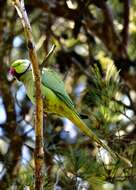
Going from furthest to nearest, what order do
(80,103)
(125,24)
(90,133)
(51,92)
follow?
(125,24), (80,103), (51,92), (90,133)

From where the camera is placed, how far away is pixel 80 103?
2480mm

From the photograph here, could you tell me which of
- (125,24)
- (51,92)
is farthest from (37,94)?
(125,24)

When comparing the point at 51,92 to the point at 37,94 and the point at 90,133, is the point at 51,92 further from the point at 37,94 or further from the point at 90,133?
the point at 37,94

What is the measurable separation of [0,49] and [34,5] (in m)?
0.32

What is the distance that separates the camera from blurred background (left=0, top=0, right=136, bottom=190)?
6.11 feet

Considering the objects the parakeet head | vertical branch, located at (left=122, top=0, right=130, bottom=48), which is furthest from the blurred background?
the parakeet head

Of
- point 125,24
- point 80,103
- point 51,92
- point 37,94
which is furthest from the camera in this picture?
point 125,24

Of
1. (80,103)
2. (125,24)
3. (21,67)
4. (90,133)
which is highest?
(125,24)

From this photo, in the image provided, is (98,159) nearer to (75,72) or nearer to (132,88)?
(132,88)

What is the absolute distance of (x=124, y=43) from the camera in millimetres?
2721

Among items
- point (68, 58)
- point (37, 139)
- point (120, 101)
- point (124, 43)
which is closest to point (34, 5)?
point (68, 58)

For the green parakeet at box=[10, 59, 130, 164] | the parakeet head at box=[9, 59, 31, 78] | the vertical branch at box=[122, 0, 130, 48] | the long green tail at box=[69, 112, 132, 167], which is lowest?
the long green tail at box=[69, 112, 132, 167]

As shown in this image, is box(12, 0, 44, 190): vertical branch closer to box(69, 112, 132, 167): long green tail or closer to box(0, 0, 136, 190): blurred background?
box(0, 0, 136, 190): blurred background

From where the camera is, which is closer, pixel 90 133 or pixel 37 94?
pixel 37 94
